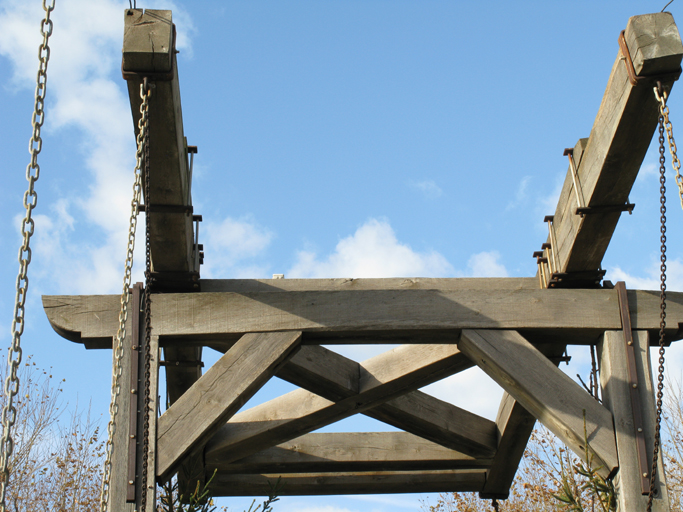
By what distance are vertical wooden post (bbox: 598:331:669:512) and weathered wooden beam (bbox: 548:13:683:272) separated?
54 centimetres

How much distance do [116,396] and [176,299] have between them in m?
0.77

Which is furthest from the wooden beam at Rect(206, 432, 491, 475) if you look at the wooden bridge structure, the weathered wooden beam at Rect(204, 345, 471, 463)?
the wooden bridge structure

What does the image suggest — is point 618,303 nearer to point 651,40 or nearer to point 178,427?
point 651,40

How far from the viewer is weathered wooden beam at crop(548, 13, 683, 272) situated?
3.42m

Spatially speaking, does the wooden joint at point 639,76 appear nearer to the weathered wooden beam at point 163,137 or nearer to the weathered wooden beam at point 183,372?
the weathered wooden beam at point 163,137

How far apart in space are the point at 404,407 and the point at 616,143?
8.95ft

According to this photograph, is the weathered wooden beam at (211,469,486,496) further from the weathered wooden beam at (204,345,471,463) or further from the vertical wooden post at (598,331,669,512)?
the vertical wooden post at (598,331,669,512)

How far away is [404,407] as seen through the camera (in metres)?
5.60

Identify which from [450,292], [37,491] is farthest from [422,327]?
[37,491]

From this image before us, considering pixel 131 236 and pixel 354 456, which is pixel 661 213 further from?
pixel 354 456

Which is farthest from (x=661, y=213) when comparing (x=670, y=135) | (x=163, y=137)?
(x=163, y=137)

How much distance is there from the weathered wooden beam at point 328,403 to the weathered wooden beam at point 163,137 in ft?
4.39

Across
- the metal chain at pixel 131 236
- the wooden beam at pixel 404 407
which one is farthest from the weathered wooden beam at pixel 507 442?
the metal chain at pixel 131 236

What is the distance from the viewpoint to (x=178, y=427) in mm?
4023
